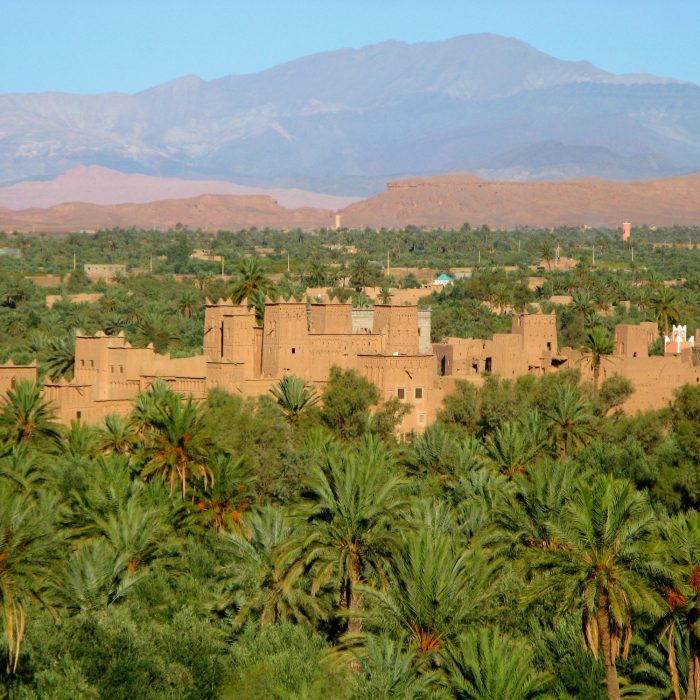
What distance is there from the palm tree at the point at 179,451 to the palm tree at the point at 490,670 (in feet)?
38.2

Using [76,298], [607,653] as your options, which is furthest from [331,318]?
[76,298]

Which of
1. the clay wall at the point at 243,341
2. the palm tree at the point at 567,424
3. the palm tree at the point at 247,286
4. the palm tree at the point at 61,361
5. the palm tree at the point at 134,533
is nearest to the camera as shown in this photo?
the palm tree at the point at 134,533

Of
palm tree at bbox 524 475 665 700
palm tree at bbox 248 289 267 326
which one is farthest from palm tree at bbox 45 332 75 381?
palm tree at bbox 524 475 665 700

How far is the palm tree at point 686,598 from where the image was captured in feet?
73.9

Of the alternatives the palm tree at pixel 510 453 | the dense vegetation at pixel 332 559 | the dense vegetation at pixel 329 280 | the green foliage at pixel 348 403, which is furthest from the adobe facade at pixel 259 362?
the palm tree at pixel 510 453

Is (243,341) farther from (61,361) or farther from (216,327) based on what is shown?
(61,361)

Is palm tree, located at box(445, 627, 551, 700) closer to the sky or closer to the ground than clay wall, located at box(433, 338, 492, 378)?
closer to the ground

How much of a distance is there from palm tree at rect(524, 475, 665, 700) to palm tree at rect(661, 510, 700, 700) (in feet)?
0.69

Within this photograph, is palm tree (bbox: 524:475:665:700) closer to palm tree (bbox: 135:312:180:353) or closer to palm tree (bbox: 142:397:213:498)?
palm tree (bbox: 142:397:213:498)

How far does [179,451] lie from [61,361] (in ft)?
56.5

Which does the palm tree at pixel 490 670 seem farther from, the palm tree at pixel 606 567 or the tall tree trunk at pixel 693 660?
the tall tree trunk at pixel 693 660

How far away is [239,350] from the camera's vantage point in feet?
158

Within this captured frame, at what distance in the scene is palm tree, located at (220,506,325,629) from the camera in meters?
27.5

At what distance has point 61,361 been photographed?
166 feet
